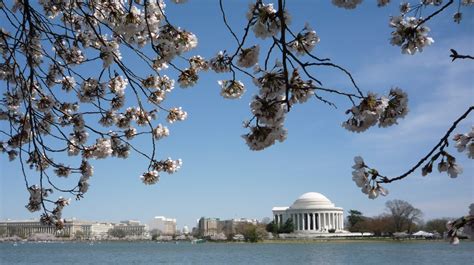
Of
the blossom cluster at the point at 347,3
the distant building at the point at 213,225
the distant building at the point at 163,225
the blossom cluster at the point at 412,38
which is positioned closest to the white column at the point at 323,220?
the distant building at the point at 213,225

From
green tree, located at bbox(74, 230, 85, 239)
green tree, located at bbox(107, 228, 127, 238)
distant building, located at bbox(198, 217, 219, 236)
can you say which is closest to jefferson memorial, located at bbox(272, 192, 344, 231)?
distant building, located at bbox(198, 217, 219, 236)

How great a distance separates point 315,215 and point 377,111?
308ft

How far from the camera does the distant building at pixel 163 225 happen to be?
154625 millimetres

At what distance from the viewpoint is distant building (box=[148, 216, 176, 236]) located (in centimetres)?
15462

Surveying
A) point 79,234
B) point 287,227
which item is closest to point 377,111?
point 287,227

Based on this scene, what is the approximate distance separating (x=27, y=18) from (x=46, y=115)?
3.10 ft

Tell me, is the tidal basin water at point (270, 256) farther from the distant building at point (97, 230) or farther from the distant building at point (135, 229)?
the distant building at point (135, 229)

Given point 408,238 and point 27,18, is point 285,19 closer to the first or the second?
point 27,18

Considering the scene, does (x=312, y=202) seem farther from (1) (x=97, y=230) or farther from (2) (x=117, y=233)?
(1) (x=97, y=230)

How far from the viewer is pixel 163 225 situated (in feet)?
511

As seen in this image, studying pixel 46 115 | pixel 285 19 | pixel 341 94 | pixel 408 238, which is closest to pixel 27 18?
pixel 46 115

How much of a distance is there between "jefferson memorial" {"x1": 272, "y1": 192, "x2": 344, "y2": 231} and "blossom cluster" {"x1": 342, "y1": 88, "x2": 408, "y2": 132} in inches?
3573

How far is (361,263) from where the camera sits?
2877 cm

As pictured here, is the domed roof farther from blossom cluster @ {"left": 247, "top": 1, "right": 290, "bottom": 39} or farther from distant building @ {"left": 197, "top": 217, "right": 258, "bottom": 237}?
blossom cluster @ {"left": 247, "top": 1, "right": 290, "bottom": 39}
